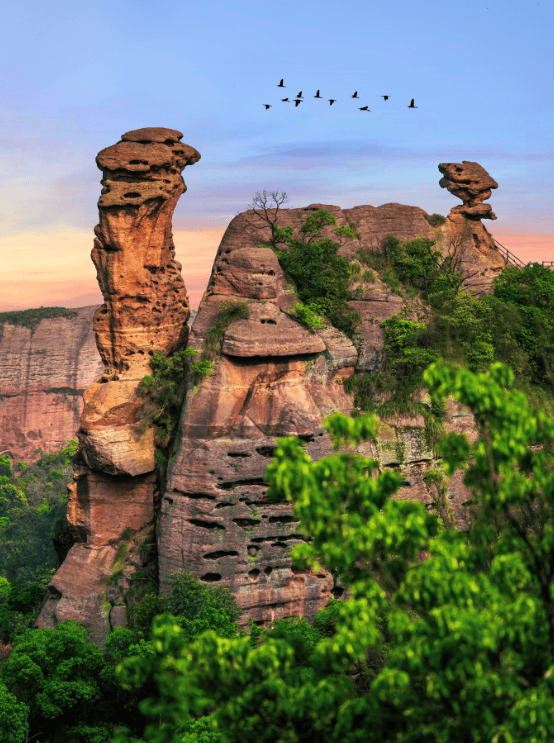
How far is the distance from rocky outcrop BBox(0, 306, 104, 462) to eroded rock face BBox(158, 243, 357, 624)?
5549 centimetres

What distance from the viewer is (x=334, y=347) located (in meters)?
26.0

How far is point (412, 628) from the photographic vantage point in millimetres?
7785

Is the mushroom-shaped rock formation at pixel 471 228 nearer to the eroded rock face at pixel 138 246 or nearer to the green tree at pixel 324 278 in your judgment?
the green tree at pixel 324 278

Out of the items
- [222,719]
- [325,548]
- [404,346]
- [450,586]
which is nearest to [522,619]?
[450,586]

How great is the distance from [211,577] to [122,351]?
9.50m

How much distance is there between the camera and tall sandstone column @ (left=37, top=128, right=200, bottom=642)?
25391 mm

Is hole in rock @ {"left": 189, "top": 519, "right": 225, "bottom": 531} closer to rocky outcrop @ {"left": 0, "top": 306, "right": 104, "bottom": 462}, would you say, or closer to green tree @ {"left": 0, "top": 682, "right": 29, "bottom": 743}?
green tree @ {"left": 0, "top": 682, "right": 29, "bottom": 743}

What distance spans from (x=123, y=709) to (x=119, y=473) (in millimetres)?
8024

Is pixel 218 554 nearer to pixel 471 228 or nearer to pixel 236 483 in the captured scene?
pixel 236 483

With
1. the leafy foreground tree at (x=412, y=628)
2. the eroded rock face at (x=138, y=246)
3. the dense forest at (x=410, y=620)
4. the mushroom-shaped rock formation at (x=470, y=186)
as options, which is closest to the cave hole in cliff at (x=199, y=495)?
the eroded rock face at (x=138, y=246)

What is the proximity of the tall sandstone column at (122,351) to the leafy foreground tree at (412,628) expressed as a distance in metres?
16.9

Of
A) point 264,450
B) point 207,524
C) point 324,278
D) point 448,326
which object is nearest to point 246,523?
point 207,524

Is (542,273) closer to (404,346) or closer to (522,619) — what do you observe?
(404,346)

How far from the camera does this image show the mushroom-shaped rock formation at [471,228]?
3233 cm
